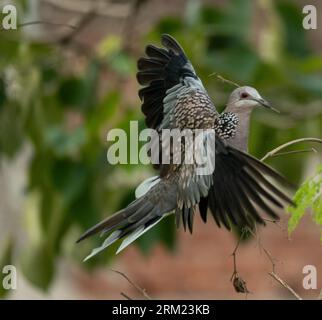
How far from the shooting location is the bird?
1.30ft

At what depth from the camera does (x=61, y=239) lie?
5.31 ft

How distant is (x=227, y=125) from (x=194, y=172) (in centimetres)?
3

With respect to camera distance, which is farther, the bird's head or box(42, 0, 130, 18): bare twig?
box(42, 0, 130, 18): bare twig

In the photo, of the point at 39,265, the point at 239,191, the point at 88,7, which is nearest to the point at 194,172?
the point at 239,191

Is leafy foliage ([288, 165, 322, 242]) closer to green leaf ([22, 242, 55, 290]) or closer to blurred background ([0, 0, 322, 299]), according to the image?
blurred background ([0, 0, 322, 299])

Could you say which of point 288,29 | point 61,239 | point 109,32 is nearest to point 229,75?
point 288,29

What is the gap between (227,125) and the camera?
424 millimetres

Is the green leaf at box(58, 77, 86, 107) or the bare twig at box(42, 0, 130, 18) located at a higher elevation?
the bare twig at box(42, 0, 130, 18)

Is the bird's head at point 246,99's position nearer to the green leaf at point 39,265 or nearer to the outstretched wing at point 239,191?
the outstretched wing at point 239,191

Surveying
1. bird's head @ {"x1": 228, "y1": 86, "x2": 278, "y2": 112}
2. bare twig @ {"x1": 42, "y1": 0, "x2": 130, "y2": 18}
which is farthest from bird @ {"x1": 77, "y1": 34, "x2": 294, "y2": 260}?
bare twig @ {"x1": 42, "y1": 0, "x2": 130, "y2": 18}

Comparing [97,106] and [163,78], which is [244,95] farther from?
[97,106]

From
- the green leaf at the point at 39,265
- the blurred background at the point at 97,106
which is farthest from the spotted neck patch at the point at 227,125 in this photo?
the green leaf at the point at 39,265

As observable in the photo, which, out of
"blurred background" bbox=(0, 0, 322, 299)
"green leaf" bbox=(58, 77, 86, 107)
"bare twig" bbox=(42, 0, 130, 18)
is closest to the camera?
"blurred background" bbox=(0, 0, 322, 299)

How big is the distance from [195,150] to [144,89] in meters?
0.07
